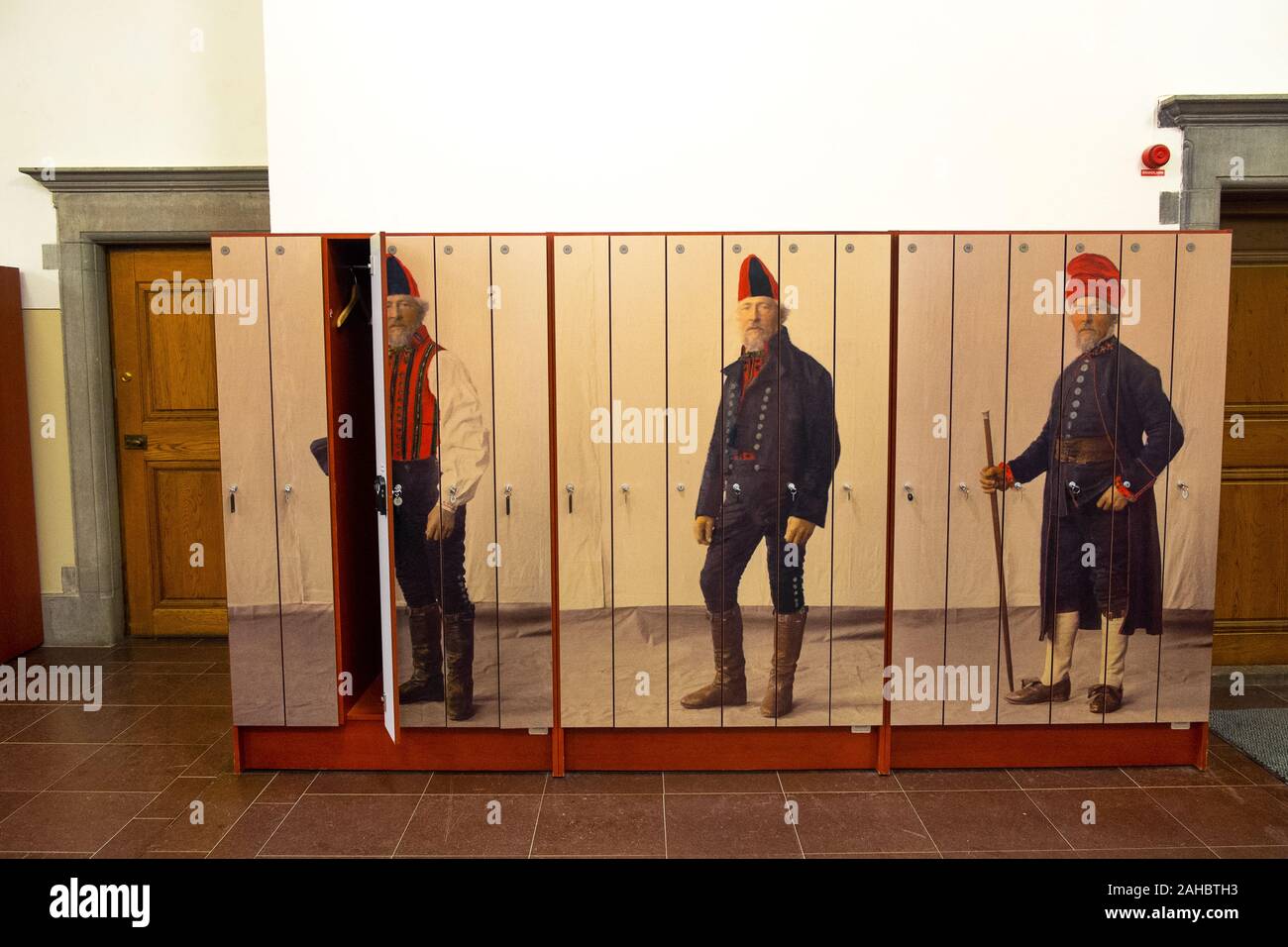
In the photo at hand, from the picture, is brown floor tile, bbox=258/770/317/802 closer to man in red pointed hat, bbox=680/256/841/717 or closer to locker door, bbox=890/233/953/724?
man in red pointed hat, bbox=680/256/841/717

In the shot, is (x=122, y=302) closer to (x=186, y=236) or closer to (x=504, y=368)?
(x=186, y=236)

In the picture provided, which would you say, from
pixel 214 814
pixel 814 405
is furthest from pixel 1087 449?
pixel 214 814

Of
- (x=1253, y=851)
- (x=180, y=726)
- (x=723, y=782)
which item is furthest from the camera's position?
(x=180, y=726)

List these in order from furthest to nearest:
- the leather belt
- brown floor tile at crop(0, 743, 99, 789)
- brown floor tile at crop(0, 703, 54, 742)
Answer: brown floor tile at crop(0, 703, 54, 742) < brown floor tile at crop(0, 743, 99, 789) < the leather belt

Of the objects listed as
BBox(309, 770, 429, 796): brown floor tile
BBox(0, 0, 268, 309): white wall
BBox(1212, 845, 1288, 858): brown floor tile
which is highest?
BBox(0, 0, 268, 309): white wall

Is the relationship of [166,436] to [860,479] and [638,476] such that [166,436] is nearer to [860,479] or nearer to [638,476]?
[638,476]

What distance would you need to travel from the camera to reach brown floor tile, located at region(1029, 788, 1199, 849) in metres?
2.60

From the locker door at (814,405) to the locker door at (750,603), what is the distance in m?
0.09

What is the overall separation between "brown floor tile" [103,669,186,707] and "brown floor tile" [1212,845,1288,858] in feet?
12.1

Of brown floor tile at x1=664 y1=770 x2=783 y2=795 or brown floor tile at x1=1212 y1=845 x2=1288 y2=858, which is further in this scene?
brown floor tile at x1=664 y1=770 x2=783 y2=795

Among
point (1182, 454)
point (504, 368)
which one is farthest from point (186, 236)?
point (1182, 454)

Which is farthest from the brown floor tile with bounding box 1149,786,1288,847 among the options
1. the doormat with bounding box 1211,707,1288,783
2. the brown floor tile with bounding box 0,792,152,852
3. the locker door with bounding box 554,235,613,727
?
the brown floor tile with bounding box 0,792,152,852

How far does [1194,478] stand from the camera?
2945 mm

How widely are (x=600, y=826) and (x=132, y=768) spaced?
177 centimetres
